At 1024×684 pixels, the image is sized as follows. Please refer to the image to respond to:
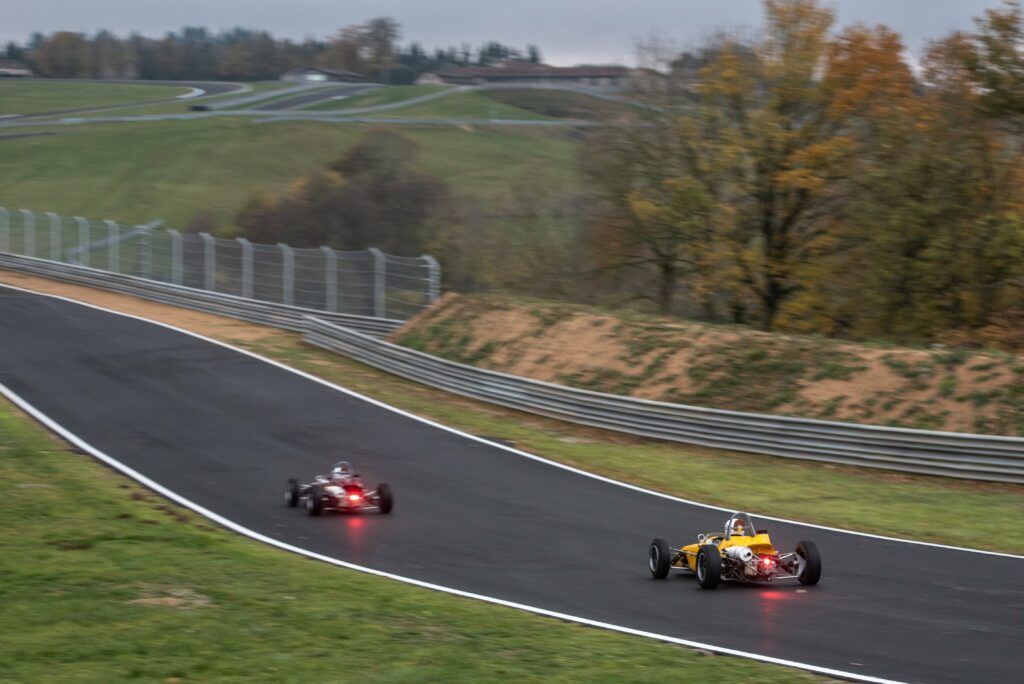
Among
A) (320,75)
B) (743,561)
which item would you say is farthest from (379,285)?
(320,75)

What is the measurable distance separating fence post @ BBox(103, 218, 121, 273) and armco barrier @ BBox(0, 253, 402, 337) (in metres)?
0.33

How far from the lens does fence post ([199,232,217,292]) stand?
35.7 metres

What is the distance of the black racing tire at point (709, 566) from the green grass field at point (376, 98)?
8448 centimetres

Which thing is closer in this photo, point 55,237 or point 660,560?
point 660,560

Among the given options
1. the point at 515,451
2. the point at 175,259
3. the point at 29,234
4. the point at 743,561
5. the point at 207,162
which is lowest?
the point at 515,451

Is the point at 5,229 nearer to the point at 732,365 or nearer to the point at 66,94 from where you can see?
the point at 732,365

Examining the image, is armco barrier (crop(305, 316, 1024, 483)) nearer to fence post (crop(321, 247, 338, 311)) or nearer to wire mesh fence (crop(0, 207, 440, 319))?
wire mesh fence (crop(0, 207, 440, 319))

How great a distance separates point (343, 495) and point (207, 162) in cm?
6157

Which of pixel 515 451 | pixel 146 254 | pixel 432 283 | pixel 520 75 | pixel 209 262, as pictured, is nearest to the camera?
pixel 515 451

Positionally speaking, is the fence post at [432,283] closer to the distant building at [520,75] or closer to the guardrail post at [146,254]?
the guardrail post at [146,254]

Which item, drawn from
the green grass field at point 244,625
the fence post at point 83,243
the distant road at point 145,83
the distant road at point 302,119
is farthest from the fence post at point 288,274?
the distant road at point 145,83

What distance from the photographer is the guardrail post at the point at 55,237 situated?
136 feet

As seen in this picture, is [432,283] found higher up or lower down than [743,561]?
lower down

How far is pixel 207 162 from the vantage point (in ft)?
240
